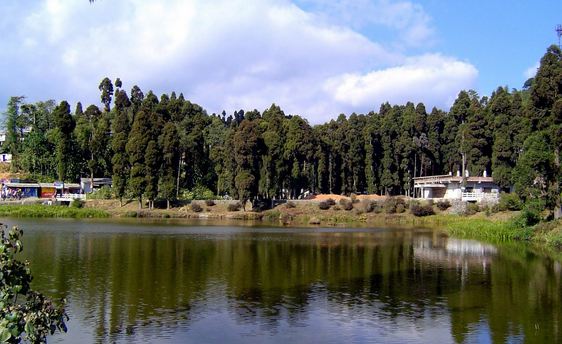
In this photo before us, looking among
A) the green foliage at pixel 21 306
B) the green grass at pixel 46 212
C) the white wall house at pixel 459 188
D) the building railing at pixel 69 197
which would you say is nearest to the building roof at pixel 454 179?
the white wall house at pixel 459 188

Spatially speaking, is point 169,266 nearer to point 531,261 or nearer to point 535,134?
point 531,261

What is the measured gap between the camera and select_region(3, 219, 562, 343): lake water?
18703 millimetres

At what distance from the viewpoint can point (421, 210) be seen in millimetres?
73375

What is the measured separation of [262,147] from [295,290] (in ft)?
183

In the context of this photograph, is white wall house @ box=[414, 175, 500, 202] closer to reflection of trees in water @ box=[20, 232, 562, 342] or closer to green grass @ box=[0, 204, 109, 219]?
reflection of trees in water @ box=[20, 232, 562, 342]

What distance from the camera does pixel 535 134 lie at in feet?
163

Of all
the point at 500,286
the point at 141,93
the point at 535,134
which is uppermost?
the point at 141,93

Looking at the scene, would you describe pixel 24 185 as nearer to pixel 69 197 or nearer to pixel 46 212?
pixel 69 197

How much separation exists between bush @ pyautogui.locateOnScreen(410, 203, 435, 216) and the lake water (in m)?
27.5

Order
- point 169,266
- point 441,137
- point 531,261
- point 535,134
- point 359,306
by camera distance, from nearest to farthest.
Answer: point 359,306 → point 169,266 → point 531,261 → point 535,134 → point 441,137

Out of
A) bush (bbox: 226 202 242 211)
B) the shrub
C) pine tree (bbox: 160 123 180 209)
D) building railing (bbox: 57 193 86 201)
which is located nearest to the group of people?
building railing (bbox: 57 193 86 201)

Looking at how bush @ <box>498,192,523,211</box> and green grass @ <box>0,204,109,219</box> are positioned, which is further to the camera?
green grass @ <box>0,204,109,219</box>

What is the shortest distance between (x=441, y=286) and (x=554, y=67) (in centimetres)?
3058

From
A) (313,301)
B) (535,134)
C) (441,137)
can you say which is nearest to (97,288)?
(313,301)
